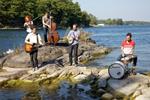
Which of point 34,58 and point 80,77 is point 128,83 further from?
point 34,58

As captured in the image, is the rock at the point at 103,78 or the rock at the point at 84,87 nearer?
the rock at the point at 103,78

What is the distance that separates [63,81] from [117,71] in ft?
10.8

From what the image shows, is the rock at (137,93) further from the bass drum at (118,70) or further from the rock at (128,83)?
the bass drum at (118,70)

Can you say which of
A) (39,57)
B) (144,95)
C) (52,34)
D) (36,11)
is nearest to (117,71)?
(144,95)

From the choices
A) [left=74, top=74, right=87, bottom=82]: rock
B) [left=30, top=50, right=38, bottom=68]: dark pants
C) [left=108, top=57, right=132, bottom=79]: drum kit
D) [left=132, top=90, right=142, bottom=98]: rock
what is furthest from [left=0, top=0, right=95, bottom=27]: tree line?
[left=132, top=90, right=142, bottom=98]: rock

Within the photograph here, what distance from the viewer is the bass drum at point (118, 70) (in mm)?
17867

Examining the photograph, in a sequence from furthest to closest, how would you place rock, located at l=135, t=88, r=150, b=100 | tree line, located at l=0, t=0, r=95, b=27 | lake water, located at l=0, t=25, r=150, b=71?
tree line, located at l=0, t=0, r=95, b=27 → lake water, located at l=0, t=25, r=150, b=71 → rock, located at l=135, t=88, r=150, b=100

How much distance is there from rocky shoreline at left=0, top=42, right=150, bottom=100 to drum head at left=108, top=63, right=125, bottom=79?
0.22 meters

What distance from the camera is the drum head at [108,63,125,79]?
17875mm

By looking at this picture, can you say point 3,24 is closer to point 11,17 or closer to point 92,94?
point 11,17

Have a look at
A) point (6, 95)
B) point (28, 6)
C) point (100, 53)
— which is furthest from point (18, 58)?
point (28, 6)

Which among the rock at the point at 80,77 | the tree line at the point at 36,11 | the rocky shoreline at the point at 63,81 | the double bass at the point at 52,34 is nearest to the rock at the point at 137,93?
the rocky shoreline at the point at 63,81

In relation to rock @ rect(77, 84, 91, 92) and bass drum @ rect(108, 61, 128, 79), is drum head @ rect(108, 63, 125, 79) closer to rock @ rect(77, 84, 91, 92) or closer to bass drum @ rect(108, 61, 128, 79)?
bass drum @ rect(108, 61, 128, 79)

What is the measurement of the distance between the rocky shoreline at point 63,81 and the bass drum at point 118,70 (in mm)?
242
